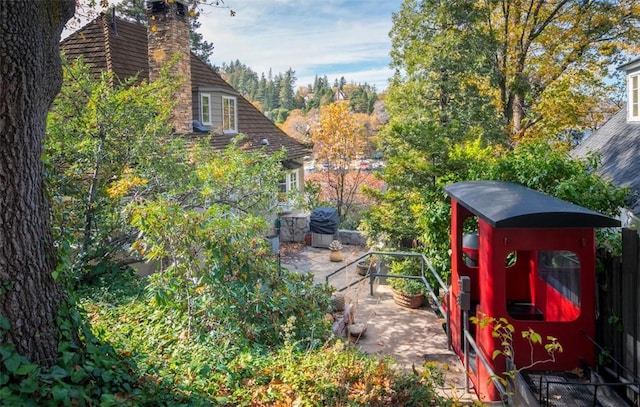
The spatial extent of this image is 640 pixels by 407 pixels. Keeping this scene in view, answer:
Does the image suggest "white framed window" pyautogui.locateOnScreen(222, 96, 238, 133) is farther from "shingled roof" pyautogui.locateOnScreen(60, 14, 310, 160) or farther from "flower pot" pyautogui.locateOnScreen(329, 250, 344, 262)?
"flower pot" pyautogui.locateOnScreen(329, 250, 344, 262)

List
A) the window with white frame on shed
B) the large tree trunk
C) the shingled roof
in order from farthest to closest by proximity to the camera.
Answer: the window with white frame on shed
the shingled roof
the large tree trunk

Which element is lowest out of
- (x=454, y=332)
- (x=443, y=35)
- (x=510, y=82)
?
(x=454, y=332)

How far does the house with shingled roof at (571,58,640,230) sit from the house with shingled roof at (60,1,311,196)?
709cm

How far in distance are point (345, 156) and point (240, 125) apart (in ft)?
20.3

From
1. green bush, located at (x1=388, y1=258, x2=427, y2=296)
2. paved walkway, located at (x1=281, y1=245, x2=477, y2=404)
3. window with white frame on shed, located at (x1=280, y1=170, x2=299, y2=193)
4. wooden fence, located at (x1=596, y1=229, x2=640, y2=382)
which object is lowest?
paved walkway, located at (x1=281, y1=245, x2=477, y2=404)

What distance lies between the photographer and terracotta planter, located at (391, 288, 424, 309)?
913 centimetres

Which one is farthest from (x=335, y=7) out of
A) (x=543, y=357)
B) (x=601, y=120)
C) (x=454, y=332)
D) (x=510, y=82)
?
(x=601, y=120)

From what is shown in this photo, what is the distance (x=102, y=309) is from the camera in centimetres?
561

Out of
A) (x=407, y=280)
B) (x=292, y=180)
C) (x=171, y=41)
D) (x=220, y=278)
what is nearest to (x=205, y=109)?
(x=171, y=41)

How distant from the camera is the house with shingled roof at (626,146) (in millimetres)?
9362

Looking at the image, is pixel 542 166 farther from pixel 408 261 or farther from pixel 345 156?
pixel 345 156

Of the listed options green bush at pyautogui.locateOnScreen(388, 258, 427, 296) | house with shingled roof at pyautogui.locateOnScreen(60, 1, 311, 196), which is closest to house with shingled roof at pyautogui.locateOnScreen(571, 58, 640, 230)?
green bush at pyautogui.locateOnScreen(388, 258, 427, 296)

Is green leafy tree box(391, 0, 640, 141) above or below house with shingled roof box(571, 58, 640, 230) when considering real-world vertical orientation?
above

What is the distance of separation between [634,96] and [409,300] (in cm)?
853
